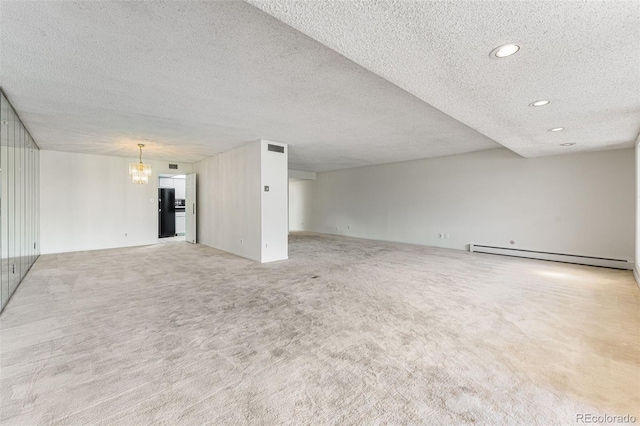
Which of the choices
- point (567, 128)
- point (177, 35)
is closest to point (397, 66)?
point (177, 35)

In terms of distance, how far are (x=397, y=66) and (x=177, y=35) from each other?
1.80 m

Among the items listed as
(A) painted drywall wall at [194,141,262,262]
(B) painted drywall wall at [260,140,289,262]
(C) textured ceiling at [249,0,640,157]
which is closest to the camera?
(C) textured ceiling at [249,0,640,157]

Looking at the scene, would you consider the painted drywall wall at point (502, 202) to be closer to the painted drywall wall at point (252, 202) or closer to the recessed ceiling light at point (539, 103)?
the recessed ceiling light at point (539, 103)

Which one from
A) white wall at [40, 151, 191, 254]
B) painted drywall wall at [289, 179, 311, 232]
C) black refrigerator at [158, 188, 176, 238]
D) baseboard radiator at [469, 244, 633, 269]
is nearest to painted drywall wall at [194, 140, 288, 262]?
white wall at [40, 151, 191, 254]

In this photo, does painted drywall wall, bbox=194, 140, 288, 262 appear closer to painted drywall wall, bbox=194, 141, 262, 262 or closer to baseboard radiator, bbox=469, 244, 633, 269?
painted drywall wall, bbox=194, 141, 262, 262

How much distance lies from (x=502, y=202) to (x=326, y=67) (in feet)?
20.0

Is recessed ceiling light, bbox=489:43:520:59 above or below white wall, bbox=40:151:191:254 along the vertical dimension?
above

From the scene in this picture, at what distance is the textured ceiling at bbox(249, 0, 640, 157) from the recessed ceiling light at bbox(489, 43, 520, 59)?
0.16ft

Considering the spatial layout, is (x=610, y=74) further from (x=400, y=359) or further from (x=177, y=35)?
(x=177, y=35)

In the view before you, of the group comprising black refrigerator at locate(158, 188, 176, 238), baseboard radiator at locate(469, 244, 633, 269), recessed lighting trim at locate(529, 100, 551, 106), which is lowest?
baseboard radiator at locate(469, 244, 633, 269)

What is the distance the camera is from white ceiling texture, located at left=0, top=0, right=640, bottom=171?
162 cm

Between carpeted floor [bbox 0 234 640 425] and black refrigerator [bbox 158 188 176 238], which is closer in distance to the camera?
carpeted floor [bbox 0 234 640 425]

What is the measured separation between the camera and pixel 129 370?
2.03 m

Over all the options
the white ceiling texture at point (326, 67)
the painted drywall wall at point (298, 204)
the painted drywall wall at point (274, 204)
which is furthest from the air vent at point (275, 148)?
the painted drywall wall at point (298, 204)
